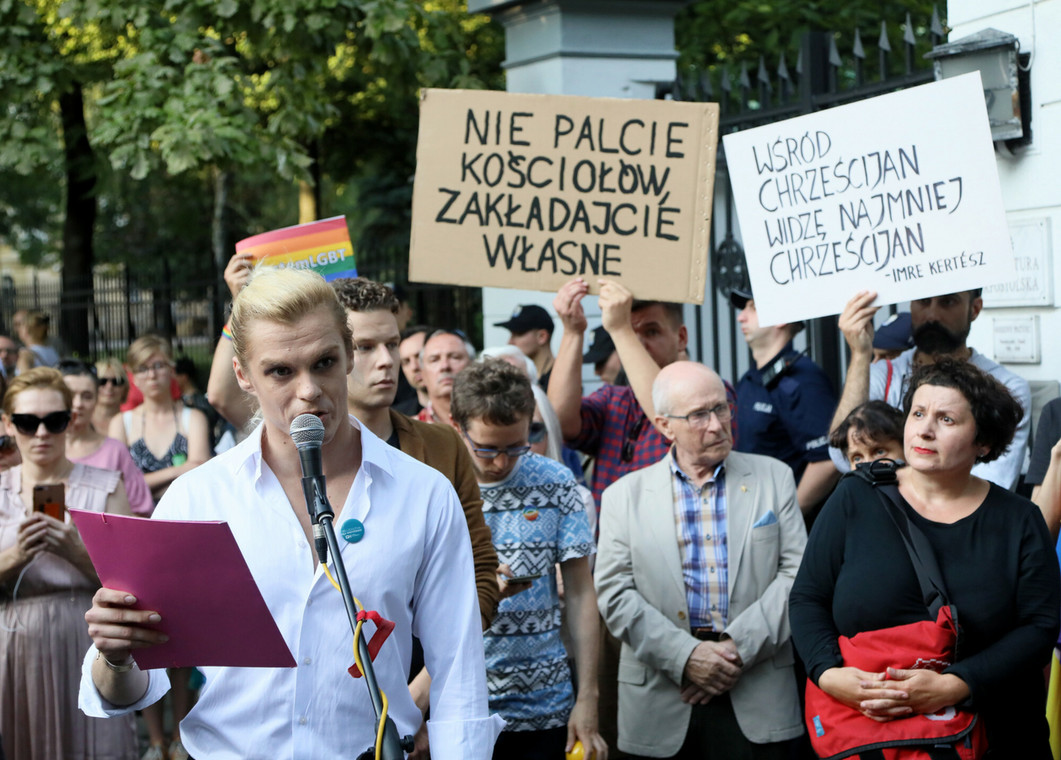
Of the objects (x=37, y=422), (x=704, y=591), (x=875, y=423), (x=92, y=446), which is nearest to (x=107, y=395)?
(x=92, y=446)

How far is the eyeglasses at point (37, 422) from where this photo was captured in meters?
5.51

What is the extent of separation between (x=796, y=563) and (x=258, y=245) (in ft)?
7.72

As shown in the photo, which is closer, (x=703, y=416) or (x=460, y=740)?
(x=460, y=740)

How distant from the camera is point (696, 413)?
451 cm

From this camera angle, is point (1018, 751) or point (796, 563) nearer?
point (1018, 751)

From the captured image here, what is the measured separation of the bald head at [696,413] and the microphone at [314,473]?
7.60 ft

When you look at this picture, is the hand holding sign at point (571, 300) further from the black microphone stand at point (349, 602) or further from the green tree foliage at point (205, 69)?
the green tree foliage at point (205, 69)

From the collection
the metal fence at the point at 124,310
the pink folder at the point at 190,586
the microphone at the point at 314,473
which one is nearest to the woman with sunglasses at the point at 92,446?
the pink folder at the point at 190,586

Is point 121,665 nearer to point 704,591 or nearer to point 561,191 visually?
point 704,591

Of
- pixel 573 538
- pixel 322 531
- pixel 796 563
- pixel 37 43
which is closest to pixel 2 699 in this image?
pixel 573 538

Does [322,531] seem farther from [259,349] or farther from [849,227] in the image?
[849,227]

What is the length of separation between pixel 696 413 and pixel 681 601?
69 cm

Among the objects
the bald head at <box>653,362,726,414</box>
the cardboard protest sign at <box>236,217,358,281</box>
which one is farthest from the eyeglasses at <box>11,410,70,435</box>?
the bald head at <box>653,362,726,414</box>

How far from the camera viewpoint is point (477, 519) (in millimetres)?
3777
